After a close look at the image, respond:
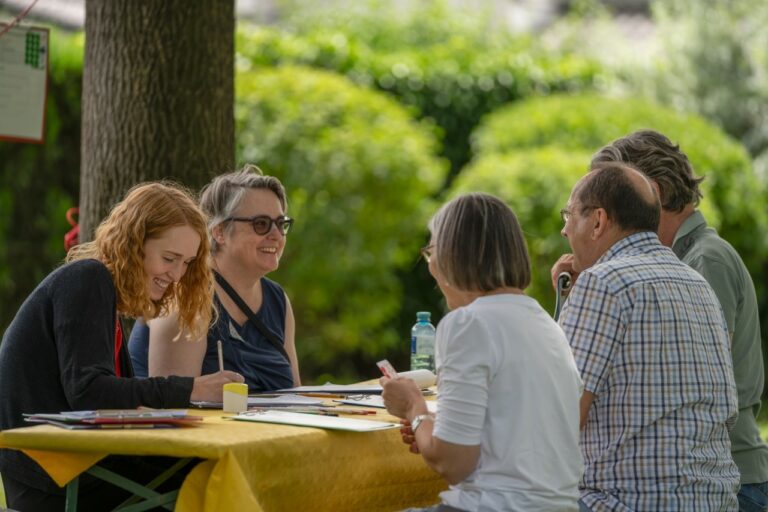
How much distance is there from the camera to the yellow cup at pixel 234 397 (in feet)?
12.2

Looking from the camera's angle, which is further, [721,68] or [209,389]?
[721,68]

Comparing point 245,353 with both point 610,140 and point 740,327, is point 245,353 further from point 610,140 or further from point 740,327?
point 610,140

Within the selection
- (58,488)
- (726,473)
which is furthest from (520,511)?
(58,488)

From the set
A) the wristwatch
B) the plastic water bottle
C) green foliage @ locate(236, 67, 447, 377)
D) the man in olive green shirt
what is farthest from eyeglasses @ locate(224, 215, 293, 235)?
green foliage @ locate(236, 67, 447, 377)

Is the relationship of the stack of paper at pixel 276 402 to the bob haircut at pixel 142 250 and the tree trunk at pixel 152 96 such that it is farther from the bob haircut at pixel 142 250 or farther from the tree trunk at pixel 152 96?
the tree trunk at pixel 152 96

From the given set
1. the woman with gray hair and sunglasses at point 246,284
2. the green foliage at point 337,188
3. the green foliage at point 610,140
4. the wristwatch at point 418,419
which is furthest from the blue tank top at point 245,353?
the green foliage at point 610,140

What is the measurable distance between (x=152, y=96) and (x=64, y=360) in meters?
2.24

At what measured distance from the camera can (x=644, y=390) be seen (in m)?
3.39

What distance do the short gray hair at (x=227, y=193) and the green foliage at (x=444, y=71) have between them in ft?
16.8

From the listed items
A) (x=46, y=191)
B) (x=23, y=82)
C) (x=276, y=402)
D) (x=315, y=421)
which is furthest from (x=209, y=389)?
(x=46, y=191)

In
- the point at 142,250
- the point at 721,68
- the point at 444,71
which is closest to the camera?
the point at 142,250

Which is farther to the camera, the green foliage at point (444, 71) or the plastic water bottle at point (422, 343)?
the green foliage at point (444, 71)

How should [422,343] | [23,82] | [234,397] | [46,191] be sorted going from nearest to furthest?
[234,397]
[422,343]
[23,82]
[46,191]

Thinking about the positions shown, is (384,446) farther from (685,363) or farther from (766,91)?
(766,91)
